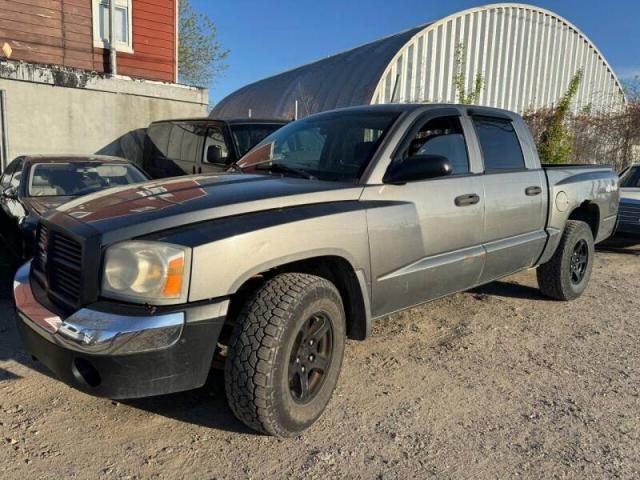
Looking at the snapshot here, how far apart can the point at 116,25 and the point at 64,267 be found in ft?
37.6

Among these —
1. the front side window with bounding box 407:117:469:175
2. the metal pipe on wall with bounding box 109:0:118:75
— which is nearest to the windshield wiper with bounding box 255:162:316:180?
the front side window with bounding box 407:117:469:175

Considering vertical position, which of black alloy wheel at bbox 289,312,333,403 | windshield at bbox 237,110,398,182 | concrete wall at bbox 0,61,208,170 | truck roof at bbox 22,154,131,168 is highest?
concrete wall at bbox 0,61,208,170

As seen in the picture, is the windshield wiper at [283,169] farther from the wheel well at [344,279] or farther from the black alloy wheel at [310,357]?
the black alloy wheel at [310,357]

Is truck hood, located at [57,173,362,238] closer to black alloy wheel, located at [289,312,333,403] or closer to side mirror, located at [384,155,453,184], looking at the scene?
side mirror, located at [384,155,453,184]

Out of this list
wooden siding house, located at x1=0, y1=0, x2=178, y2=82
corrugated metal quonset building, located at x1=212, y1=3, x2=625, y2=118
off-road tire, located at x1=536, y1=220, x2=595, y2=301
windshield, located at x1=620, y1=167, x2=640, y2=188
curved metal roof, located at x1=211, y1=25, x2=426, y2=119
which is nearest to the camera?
off-road tire, located at x1=536, y1=220, x2=595, y2=301

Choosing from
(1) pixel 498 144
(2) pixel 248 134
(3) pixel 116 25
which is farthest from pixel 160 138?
(1) pixel 498 144

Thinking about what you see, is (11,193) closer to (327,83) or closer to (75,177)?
(75,177)

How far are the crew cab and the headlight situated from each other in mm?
4448

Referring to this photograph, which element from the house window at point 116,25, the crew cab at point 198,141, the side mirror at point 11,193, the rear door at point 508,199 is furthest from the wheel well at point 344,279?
the house window at point 116,25

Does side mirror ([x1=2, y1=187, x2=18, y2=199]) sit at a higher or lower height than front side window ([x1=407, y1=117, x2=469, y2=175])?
lower

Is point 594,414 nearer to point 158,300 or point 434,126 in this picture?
point 434,126

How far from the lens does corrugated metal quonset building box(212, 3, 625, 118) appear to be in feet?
61.6

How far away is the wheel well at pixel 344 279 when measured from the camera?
2990 millimetres

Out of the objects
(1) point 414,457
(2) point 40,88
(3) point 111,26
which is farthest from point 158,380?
(3) point 111,26
